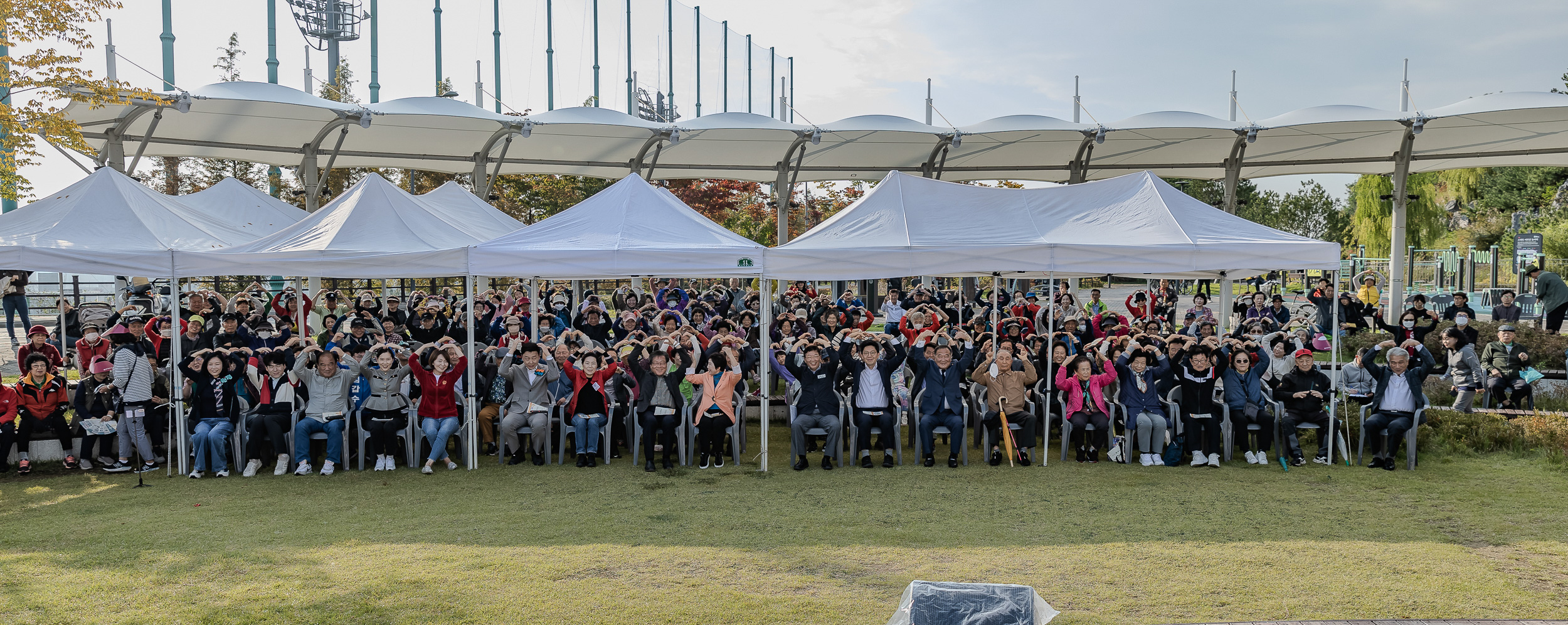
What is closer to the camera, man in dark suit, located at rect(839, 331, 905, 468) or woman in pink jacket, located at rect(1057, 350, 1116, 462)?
man in dark suit, located at rect(839, 331, 905, 468)

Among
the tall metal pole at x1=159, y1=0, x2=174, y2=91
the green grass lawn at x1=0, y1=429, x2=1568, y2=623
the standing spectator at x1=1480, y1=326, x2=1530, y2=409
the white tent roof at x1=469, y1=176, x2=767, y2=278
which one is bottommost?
the green grass lawn at x1=0, y1=429, x2=1568, y2=623

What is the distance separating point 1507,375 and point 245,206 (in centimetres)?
1552

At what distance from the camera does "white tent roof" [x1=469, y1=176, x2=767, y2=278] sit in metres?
8.04

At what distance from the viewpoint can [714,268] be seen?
822cm

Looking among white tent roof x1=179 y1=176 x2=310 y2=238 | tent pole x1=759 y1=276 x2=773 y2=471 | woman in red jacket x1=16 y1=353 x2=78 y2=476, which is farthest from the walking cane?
white tent roof x1=179 y1=176 x2=310 y2=238

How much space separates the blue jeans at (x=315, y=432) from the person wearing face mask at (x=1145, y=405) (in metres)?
7.00

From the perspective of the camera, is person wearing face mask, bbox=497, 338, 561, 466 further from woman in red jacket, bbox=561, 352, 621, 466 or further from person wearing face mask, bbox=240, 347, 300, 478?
person wearing face mask, bbox=240, 347, 300, 478

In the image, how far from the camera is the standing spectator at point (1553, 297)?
1372 centimetres

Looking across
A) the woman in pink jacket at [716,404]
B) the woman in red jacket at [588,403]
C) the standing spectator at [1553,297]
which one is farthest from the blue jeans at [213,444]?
the standing spectator at [1553,297]

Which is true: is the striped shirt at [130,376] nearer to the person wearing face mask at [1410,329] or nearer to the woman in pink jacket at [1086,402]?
the woman in pink jacket at [1086,402]

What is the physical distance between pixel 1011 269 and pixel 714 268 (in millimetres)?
2689

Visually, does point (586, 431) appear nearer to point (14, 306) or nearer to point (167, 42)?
point (14, 306)

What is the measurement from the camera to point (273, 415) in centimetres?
790

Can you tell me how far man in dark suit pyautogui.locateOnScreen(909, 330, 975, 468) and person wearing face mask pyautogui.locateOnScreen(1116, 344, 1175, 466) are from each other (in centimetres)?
153
